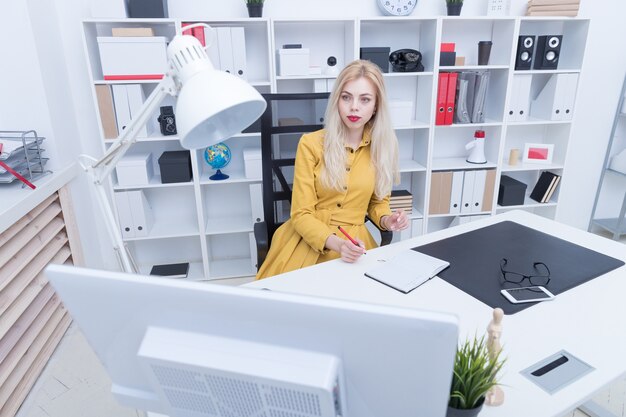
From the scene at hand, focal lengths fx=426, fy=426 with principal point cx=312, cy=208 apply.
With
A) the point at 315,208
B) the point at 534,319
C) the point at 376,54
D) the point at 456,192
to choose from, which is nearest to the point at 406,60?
the point at 376,54

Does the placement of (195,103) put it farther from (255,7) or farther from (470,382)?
(255,7)

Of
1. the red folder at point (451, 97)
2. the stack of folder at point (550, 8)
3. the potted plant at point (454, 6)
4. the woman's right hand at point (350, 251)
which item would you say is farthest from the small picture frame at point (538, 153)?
the woman's right hand at point (350, 251)

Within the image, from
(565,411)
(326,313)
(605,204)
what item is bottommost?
(605,204)

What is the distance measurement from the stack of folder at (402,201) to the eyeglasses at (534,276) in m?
1.58

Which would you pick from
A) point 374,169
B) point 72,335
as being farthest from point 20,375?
point 374,169

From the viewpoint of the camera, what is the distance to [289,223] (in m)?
1.86

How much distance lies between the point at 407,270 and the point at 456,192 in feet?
5.93

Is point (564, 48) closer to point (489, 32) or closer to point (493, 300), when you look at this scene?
point (489, 32)

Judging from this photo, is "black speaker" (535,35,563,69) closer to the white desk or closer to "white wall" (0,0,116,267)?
the white desk

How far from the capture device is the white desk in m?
0.91

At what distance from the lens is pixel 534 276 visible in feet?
4.48

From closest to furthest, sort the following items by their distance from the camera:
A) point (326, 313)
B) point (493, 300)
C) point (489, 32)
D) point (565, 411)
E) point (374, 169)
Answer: point (326, 313)
point (565, 411)
point (493, 300)
point (374, 169)
point (489, 32)

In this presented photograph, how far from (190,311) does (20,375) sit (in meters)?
1.84

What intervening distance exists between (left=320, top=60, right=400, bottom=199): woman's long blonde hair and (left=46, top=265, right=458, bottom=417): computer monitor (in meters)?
1.24
